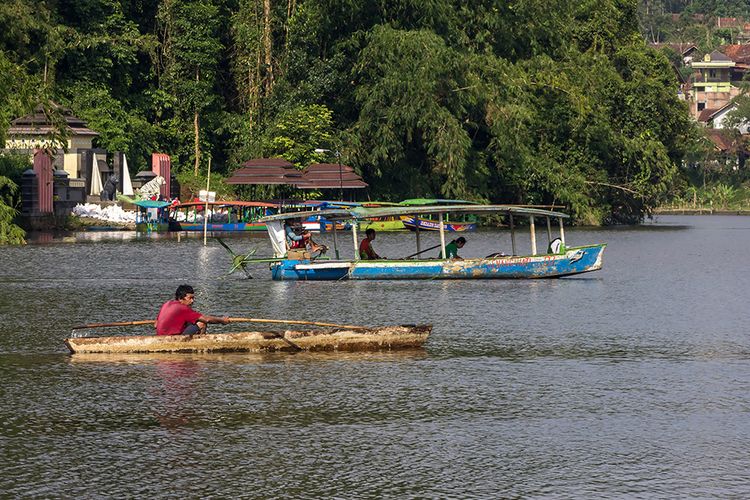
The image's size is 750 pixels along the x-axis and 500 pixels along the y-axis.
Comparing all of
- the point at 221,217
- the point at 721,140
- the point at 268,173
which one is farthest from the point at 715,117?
the point at 221,217

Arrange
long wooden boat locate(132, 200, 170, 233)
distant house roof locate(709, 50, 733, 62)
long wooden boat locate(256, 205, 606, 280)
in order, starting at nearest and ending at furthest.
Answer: long wooden boat locate(256, 205, 606, 280)
long wooden boat locate(132, 200, 170, 233)
distant house roof locate(709, 50, 733, 62)

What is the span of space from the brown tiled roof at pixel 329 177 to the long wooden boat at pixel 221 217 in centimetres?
249

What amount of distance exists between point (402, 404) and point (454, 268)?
19.4 metres

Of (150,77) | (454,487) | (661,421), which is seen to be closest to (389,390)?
(661,421)

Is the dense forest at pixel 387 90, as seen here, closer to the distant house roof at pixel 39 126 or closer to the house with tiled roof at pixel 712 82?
the distant house roof at pixel 39 126

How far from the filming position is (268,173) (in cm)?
6925

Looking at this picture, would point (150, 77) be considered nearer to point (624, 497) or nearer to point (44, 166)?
point (44, 166)

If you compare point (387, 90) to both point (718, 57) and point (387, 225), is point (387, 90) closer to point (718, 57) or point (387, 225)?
Answer: point (387, 225)

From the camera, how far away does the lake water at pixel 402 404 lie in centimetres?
1388

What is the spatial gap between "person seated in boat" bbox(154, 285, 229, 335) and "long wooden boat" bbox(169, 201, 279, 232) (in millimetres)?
40375

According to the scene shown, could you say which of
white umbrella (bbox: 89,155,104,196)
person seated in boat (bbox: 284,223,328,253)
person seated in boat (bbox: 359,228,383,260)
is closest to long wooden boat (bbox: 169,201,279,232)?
white umbrella (bbox: 89,155,104,196)

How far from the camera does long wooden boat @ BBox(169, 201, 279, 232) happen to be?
216ft

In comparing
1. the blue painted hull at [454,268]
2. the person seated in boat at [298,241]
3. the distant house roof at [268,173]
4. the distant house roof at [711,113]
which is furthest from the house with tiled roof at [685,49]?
the blue painted hull at [454,268]

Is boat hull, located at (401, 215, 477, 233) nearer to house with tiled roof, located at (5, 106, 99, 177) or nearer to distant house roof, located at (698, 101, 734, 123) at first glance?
house with tiled roof, located at (5, 106, 99, 177)
